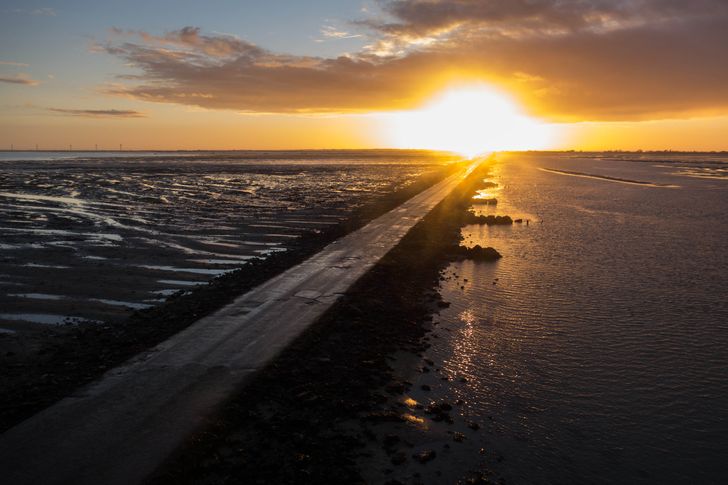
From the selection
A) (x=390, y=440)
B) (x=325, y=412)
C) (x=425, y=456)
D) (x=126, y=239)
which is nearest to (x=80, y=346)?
(x=325, y=412)

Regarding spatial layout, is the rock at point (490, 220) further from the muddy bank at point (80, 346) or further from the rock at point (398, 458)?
the rock at point (398, 458)

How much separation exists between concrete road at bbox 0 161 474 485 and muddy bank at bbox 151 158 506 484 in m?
0.28

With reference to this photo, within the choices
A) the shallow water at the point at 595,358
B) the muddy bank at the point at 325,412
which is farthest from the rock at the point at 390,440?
the shallow water at the point at 595,358

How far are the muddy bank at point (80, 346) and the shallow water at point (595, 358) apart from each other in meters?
4.99

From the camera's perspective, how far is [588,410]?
749 centimetres

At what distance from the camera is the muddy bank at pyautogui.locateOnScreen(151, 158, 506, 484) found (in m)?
5.71

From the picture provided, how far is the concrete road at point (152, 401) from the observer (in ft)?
17.7

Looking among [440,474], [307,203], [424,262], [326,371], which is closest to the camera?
[440,474]

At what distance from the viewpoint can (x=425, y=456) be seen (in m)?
6.22

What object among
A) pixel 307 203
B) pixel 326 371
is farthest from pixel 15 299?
pixel 307 203

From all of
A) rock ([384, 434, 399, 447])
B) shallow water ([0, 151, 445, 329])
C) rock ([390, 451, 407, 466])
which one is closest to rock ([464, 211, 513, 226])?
shallow water ([0, 151, 445, 329])

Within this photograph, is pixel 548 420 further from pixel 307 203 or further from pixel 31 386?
pixel 307 203

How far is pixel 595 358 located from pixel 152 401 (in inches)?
287

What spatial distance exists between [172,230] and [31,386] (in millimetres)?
15289
